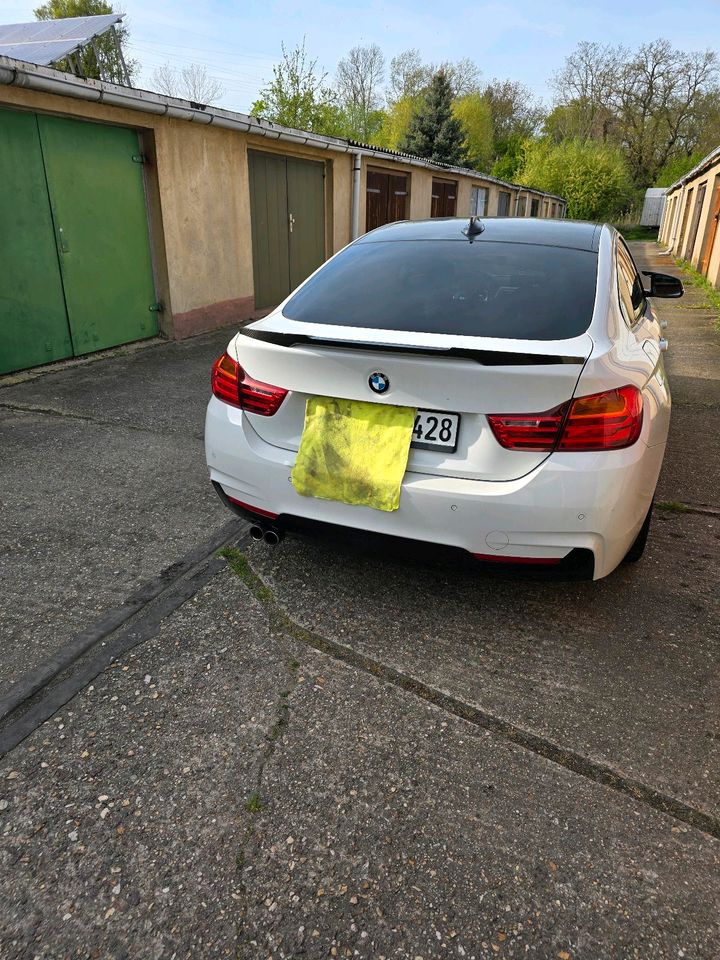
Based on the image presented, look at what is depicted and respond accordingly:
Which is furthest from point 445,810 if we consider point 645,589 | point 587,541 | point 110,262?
point 110,262

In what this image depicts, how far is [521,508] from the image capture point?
2146 millimetres

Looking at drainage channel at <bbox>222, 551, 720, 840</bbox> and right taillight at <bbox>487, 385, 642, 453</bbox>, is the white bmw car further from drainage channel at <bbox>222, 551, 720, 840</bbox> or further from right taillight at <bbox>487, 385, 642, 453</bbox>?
drainage channel at <bbox>222, 551, 720, 840</bbox>

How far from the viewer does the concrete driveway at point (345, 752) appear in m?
1.56

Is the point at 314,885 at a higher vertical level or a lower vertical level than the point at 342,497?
lower

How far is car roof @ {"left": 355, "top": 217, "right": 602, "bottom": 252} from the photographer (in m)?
3.05

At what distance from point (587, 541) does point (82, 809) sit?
5.75ft

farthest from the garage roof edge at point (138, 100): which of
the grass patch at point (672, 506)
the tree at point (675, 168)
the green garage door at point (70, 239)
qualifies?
the tree at point (675, 168)

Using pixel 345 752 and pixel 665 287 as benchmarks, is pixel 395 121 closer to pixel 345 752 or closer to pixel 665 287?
pixel 665 287

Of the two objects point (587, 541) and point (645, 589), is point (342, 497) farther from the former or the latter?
point (645, 589)

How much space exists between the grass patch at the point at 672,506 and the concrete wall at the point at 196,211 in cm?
612

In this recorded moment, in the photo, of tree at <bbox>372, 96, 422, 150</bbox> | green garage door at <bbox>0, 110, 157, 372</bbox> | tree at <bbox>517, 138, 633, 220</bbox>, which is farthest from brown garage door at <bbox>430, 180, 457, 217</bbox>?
tree at <bbox>372, 96, 422, 150</bbox>

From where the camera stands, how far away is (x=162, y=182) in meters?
7.41

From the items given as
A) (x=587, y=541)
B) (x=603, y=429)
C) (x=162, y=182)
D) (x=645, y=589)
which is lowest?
(x=645, y=589)

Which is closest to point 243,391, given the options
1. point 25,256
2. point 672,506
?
point 672,506
